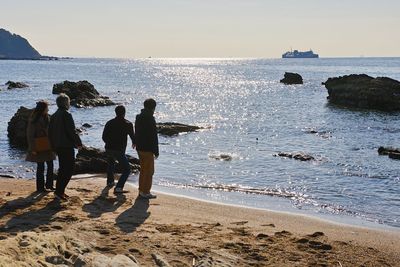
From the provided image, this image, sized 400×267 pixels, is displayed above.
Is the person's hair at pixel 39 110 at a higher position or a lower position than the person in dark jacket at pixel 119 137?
higher

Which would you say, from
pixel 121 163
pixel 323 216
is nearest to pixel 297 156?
pixel 323 216

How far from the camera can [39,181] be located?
1065 centimetres

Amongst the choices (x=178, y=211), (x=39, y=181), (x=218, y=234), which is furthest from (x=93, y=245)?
(x=39, y=181)

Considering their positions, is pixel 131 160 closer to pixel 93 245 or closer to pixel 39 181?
pixel 39 181

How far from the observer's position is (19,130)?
892 inches

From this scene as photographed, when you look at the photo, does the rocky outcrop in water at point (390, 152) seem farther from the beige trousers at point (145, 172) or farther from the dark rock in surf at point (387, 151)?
the beige trousers at point (145, 172)

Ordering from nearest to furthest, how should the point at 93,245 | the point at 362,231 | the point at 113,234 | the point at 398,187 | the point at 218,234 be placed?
the point at 93,245 < the point at 113,234 < the point at 218,234 < the point at 362,231 < the point at 398,187

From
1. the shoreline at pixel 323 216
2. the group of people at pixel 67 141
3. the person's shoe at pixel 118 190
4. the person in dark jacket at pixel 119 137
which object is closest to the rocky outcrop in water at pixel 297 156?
the shoreline at pixel 323 216

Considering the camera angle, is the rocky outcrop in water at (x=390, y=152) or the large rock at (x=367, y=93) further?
the large rock at (x=367, y=93)

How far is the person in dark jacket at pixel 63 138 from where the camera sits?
9773mm

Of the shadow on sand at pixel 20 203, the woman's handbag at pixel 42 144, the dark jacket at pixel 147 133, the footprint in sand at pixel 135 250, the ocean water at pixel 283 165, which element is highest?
the dark jacket at pixel 147 133

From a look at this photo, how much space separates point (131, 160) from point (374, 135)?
Result: 19.8 metres

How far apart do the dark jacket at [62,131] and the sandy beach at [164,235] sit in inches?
44.1

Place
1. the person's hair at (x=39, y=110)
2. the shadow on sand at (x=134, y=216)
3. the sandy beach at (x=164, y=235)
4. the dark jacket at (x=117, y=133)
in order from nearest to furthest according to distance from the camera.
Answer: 1. the sandy beach at (x=164, y=235)
2. the shadow on sand at (x=134, y=216)
3. the person's hair at (x=39, y=110)
4. the dark jacket at (x=117, y=133)
